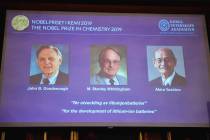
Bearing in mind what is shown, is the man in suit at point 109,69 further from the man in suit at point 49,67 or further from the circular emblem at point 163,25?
the circular emblem at point 163,25

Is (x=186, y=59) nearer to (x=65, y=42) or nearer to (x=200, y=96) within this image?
(x=200, y=96)

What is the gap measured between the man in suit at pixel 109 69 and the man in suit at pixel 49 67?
236 mm

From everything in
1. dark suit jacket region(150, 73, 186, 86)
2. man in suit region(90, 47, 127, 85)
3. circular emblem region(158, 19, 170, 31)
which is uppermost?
circular emblem region(158, 19, 170, 31)

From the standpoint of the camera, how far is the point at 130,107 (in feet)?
8.41

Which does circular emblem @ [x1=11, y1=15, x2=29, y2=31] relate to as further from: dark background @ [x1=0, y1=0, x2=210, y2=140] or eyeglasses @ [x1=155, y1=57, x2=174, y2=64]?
eyeglasses @ [x1=155, y1=57, x2=174, y2=64]

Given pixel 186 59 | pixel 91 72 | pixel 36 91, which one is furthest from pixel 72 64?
pixel 186 59

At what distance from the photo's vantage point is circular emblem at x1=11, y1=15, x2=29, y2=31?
8.98ft

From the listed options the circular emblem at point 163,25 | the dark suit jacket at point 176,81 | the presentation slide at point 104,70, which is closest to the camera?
the presentation slide at point 104,70

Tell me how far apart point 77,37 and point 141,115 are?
0.75 m

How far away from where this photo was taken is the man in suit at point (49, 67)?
261 cm

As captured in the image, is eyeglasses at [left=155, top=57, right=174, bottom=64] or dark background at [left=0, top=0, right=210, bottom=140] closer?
dark background at [left=0, top=0, right=210, bottom=140]

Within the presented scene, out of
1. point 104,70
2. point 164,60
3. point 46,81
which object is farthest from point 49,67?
point 164,60

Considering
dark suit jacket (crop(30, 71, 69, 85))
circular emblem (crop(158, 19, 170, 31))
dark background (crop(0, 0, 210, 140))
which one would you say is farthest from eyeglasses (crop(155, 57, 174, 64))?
dark suit jacket (crop(30, 71, 69, 85))

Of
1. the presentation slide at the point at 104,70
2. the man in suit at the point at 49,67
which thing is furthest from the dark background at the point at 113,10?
the man in suit at the point at 49,67
